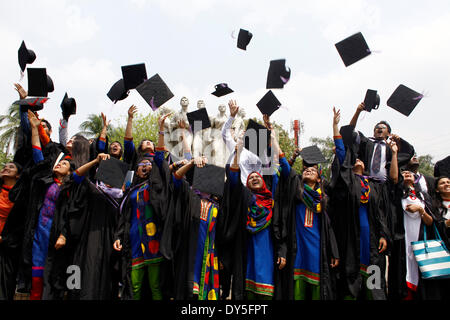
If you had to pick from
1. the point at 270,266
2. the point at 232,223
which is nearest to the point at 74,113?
the point at 232,223

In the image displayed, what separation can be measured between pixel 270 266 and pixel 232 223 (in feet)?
1.94

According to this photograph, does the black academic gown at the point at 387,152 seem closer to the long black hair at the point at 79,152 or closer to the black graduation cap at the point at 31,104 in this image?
the long black hair at the point at 79,152

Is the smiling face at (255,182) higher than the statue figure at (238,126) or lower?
lower

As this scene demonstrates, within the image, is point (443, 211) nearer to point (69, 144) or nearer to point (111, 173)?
point (111, 173)

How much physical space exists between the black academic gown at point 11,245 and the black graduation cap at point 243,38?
3.50m

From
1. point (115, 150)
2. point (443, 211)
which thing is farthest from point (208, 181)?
point (443, 211)

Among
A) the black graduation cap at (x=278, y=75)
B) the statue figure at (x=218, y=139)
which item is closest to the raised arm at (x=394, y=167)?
the black graduation cap at (x=278, y=75)

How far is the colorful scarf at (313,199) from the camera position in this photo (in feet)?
13.2

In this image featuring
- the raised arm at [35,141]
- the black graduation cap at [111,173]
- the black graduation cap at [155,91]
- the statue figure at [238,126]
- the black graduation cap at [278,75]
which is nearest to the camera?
the black graduation cap at [111,173]

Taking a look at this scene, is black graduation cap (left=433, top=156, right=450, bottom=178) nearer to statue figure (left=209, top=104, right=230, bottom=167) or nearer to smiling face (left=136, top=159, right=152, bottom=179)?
smiling face (left=136, top=159, right=152, bottom=179)

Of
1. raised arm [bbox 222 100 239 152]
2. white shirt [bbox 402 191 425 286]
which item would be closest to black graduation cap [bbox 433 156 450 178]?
white shirt [bbox 402 191 425 286]

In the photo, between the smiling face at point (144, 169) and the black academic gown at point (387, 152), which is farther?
the black academic gown at point (387, 152)

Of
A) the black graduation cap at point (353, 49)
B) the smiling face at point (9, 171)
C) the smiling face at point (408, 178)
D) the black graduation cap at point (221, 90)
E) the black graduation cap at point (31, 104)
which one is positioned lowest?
the smiling face at point (408, 178)

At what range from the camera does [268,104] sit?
503 cm
